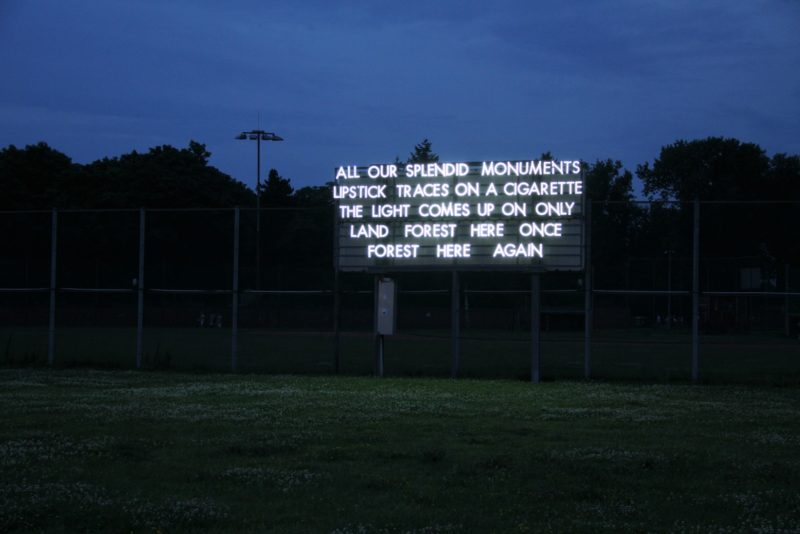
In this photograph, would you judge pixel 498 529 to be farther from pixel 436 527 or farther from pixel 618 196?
pixel 618 196

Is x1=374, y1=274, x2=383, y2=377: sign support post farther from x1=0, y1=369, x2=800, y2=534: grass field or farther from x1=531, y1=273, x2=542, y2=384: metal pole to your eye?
x1=0, y1=369, x2=800, y2=534: grass field

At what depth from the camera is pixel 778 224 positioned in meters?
24.3

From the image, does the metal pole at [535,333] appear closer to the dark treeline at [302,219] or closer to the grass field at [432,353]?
the grass field at [432,353]

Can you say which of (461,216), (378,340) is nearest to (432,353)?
(378,340)

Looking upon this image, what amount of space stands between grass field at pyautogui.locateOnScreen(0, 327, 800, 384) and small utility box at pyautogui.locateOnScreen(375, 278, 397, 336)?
1304 mm

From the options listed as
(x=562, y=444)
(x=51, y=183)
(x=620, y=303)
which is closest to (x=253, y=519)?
(x=562, y=444)

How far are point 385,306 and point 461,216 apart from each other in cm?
286

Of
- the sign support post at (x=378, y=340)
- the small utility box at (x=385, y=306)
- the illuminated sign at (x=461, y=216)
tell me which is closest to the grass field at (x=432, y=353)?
the sign support post at (x=378, y=340)

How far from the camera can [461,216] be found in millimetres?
20500

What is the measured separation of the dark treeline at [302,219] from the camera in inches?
1019

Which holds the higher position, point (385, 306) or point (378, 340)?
point (385, 306)

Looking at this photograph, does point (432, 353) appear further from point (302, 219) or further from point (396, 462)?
point (396, 462)

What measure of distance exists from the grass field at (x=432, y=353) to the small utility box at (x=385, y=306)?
1.30m

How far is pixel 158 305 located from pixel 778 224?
1022 inches
